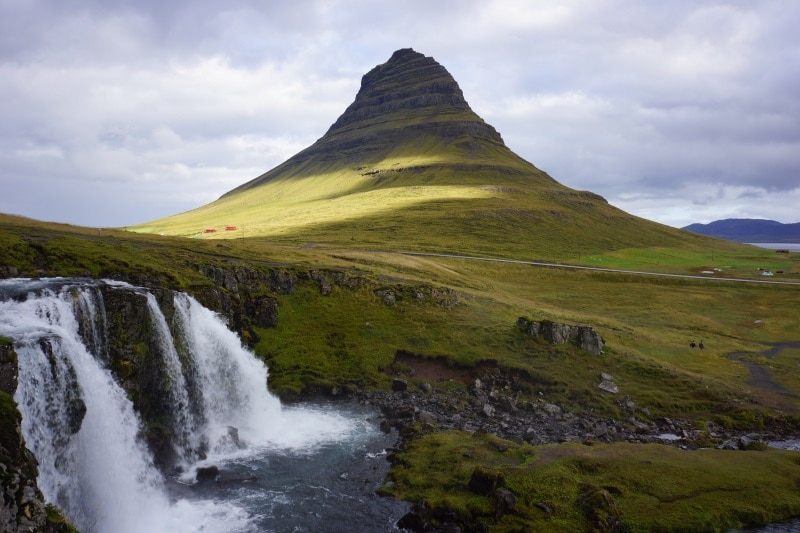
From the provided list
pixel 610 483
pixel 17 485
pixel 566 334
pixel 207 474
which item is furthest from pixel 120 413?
pixel 566 334

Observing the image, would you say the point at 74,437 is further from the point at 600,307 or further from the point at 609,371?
the point at 600,307

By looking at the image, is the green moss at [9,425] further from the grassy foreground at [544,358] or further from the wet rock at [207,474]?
the grassy foreground at [544,358]

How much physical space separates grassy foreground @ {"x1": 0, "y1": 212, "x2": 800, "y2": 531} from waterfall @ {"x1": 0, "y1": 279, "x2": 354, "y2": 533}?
21.9 feet

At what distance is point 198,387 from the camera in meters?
42.4

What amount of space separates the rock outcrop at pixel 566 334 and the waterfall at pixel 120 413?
90.5ft

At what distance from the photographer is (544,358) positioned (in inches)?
2270

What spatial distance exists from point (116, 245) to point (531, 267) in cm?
10038

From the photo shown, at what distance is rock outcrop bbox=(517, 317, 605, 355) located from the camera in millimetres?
59875

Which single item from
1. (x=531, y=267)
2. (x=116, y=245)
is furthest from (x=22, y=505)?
(x=531, y=267)

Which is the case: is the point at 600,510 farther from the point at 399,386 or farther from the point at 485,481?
the point at 399,386

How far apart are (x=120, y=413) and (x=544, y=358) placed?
4311 cm

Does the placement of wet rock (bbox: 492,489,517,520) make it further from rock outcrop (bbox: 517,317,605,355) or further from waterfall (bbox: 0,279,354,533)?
rock outcrop (bbox: 517,317,605,355)

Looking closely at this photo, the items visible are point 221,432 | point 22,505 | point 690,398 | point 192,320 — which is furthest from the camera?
point 690,398

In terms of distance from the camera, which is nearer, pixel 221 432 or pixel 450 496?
pixel 450 496
